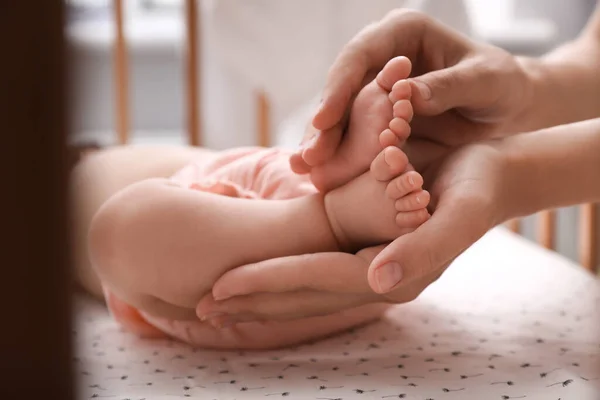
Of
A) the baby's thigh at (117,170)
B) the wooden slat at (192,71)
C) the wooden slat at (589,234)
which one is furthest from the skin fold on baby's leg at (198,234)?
the wooden slat at (192,71)

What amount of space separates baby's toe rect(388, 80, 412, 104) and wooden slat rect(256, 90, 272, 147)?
1.08m

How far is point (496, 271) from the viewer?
0.97m

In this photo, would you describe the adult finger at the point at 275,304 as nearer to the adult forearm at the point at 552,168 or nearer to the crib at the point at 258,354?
the crib at the point at 258,354

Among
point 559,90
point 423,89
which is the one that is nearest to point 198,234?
point 423,89

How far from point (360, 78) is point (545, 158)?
183mm

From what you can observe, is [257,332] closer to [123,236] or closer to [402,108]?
[123,236]

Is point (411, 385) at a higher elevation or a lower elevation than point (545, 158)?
lower

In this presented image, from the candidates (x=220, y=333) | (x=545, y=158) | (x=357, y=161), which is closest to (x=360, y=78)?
(x=357, y=161)

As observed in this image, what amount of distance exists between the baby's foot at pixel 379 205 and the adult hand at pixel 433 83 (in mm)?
45

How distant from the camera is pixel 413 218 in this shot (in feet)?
1.75

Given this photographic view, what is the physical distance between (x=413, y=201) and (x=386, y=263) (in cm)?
6

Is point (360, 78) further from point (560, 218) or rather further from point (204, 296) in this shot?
point (560, 218)

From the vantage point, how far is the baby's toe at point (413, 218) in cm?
53

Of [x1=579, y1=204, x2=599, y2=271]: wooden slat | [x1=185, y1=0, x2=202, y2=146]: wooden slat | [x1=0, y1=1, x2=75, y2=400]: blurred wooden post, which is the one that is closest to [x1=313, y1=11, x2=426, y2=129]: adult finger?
[x1=0, y1=1, x2=75, y2=400]: blurred wooden post
